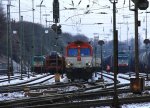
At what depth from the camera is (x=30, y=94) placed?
24266 mm

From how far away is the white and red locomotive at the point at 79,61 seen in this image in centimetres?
3881

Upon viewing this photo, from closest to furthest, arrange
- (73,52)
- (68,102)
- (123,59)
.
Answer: (68,102), (73,52), (123,59)

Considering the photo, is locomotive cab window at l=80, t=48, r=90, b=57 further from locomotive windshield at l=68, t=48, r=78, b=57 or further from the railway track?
the railway track

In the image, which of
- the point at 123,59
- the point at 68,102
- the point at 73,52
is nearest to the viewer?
the point at 68,102

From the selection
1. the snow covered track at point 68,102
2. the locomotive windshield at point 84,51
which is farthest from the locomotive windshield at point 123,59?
the snow covered track at point 68,102

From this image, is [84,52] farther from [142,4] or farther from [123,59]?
[123,59]

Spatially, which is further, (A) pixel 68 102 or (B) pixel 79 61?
(B) pixel 79 61

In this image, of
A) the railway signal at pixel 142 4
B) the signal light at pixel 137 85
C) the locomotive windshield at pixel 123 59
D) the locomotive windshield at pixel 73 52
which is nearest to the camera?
the railway signal at pixel 142 4

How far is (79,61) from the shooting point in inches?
1540

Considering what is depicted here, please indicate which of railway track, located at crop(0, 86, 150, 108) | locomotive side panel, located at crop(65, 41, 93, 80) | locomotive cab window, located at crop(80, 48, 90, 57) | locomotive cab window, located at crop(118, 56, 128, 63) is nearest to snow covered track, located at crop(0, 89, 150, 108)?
railway track, located at crop(0, 86, 150, 108)

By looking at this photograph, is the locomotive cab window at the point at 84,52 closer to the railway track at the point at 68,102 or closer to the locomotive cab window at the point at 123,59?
the railway track at the point at 68,102

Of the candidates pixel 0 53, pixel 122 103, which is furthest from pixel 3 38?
pixel 122 103

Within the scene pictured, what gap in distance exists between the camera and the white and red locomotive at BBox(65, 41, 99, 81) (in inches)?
1528

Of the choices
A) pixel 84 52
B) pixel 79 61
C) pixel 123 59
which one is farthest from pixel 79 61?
pixel 123 59
